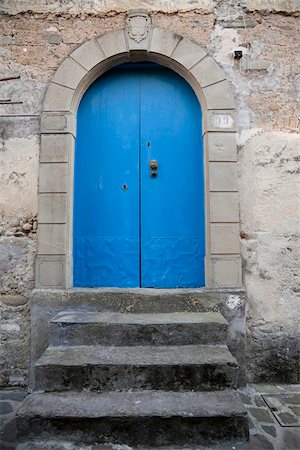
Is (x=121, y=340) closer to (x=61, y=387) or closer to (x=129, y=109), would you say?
(x=61, y=387)

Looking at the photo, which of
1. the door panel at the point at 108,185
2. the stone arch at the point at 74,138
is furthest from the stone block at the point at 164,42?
the door panel at the point at 108,185

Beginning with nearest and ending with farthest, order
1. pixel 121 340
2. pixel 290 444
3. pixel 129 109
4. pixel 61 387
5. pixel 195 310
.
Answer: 1. pixel 290 444
2. pixel 61 387
3. pixel 121 340
4. pixel 195 310
5. pixel 129 109

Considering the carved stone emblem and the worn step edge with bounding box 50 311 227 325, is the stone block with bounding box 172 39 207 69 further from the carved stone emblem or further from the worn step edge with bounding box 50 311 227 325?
the worn step edge with bounding box 50 311 227 325

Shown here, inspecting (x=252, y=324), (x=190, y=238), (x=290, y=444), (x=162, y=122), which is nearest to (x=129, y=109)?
(x=162, y=122)

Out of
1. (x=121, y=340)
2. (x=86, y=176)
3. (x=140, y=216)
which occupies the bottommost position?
(x=121, y=340)

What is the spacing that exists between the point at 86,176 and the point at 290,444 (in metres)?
2.79

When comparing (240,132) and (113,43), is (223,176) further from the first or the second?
(113,43)

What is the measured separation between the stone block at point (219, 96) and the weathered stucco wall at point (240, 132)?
0.11m

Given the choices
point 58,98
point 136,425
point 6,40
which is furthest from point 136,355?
point 6,40

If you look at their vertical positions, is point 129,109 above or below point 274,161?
above

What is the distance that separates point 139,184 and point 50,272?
1.22 m

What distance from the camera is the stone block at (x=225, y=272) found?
3.29m

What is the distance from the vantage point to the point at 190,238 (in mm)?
3574

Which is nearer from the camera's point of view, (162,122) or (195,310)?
(195,310)
